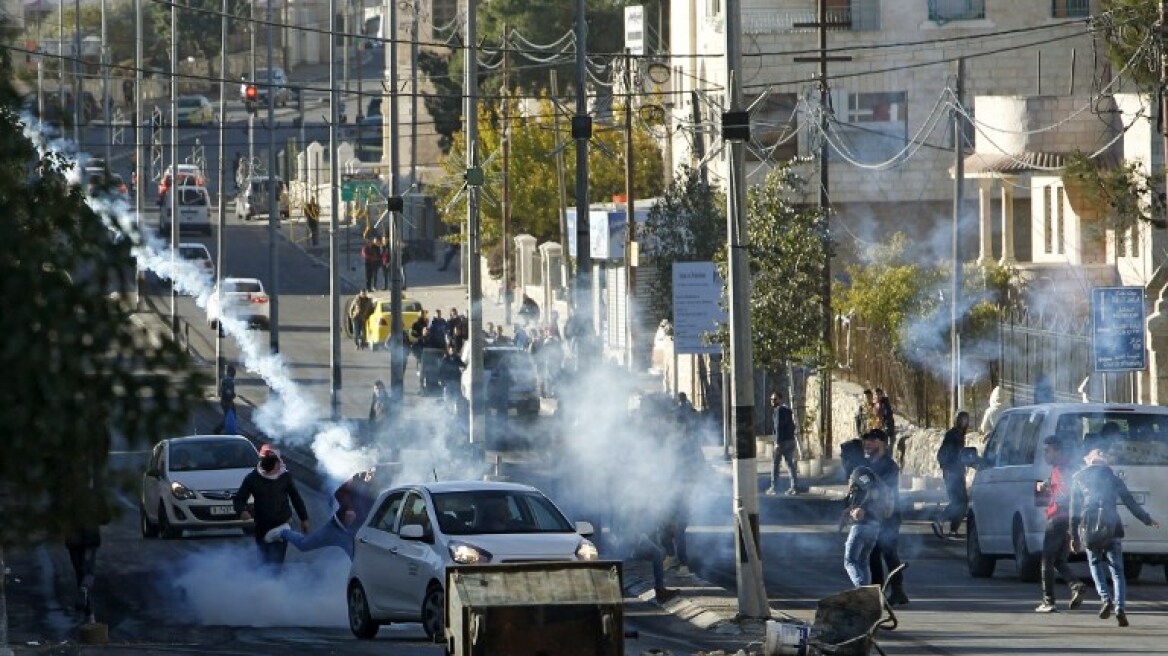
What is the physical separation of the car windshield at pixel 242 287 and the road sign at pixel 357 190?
8319mm

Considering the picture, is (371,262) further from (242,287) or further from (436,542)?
(436,542)

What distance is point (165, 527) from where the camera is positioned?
1153 inches

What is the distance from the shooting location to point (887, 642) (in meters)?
17.7

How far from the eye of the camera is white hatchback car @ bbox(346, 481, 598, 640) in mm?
17875

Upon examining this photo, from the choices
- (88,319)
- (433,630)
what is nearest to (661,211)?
(433,630)

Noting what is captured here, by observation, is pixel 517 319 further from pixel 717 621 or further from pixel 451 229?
pixel 717 621

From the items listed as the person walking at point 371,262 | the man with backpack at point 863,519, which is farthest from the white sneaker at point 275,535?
the person walking at point 371,262

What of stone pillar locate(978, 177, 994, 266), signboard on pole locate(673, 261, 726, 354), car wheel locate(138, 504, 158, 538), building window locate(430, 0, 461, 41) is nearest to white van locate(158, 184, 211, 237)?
building window locate(430, 0, 461, 41)

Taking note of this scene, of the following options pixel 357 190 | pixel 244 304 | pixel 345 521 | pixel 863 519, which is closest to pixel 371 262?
pixel 357 190

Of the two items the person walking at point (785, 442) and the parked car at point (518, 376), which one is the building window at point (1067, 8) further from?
the person walking at point (785, 442)

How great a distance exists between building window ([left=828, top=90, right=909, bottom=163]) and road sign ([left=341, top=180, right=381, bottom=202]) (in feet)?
62.8

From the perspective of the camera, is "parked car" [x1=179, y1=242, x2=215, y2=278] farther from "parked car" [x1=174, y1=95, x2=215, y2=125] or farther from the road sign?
"parked car" [x1=174, y1=95, x2=215, y2=125]

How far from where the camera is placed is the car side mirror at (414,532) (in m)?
18.1

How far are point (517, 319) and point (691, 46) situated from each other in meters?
10.5
